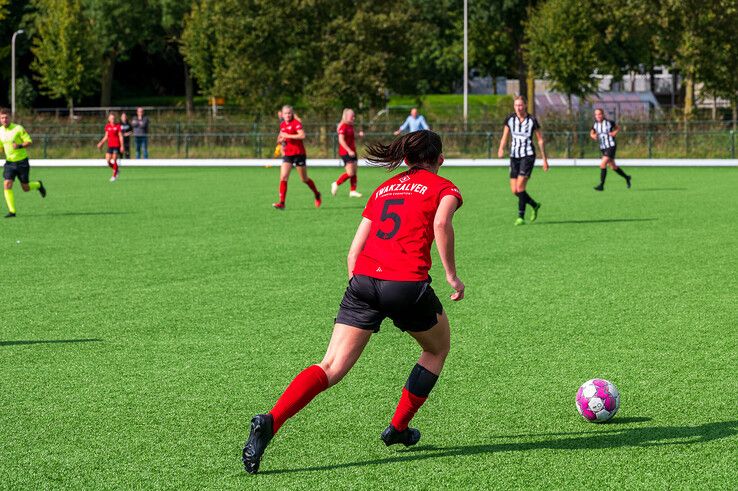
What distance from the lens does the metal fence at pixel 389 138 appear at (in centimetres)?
4300

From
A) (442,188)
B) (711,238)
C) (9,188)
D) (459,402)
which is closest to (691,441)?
(459,402)

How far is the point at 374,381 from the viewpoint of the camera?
274 inches

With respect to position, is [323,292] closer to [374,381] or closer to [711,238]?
[374,381]

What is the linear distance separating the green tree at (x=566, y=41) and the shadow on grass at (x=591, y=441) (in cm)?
5038

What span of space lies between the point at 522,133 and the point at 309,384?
12.5 metres

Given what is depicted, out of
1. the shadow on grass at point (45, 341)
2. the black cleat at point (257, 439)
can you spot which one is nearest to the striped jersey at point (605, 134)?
the shadow on grass at point (45, 341)

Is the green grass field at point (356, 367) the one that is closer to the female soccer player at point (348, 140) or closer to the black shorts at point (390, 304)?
the black shorts at point (390, 304)

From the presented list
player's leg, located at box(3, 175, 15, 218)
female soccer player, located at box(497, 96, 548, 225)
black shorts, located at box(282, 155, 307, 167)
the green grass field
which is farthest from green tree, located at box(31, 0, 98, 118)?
female soccer player, located at box(497, 96, 548, 225)

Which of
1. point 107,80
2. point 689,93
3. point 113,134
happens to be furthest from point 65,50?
point 689,93

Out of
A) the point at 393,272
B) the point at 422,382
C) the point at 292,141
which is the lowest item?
the point at 422,382

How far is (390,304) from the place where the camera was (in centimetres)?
503

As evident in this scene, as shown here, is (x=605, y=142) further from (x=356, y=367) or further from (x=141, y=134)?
(x=141, y=134)

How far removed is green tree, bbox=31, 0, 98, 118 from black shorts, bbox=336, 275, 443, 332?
60.1 metres

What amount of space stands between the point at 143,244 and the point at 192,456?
32.6 ft
